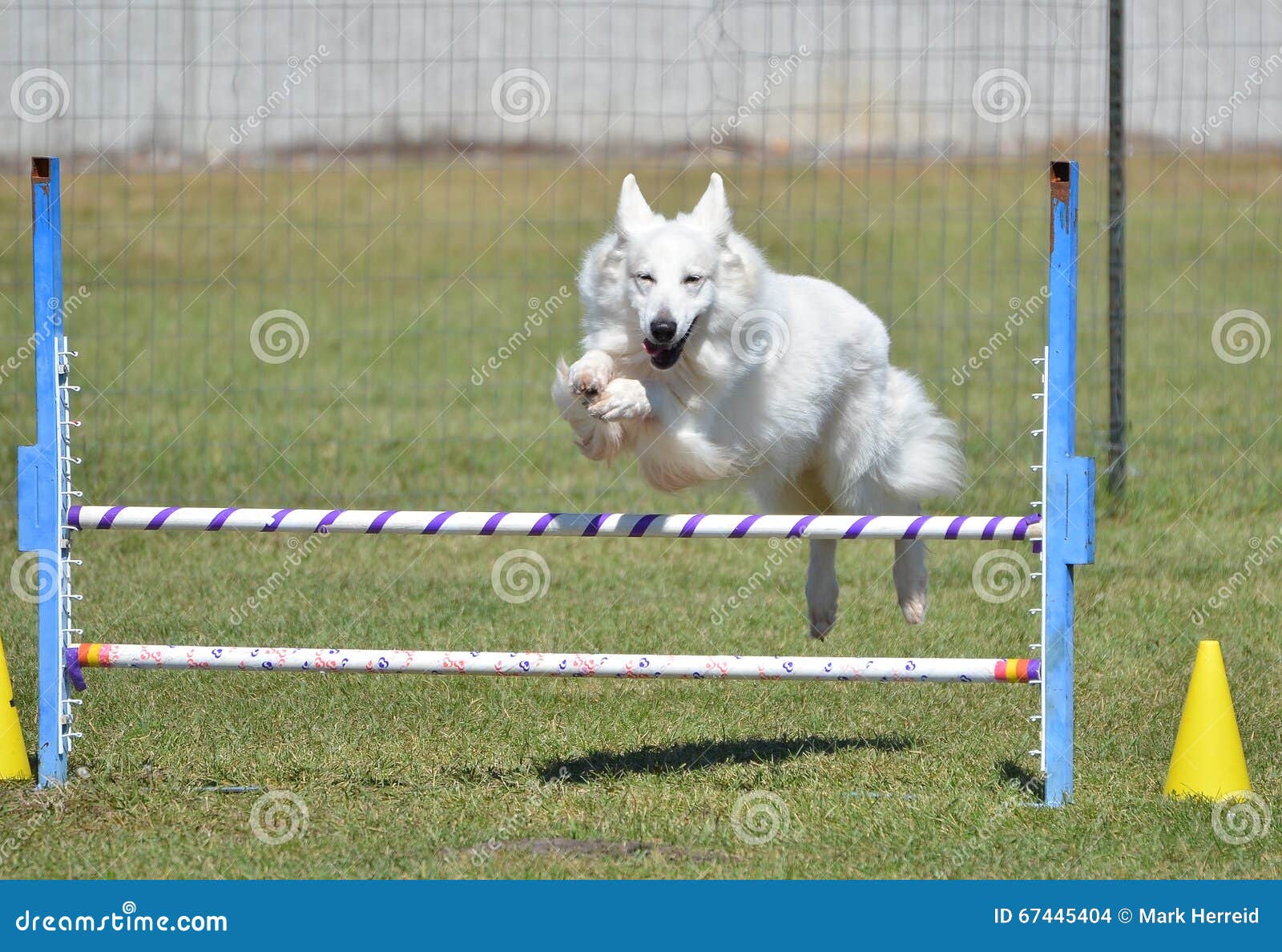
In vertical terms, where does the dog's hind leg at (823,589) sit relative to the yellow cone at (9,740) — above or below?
above

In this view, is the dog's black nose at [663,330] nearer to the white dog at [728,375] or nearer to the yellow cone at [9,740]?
the white dog at [728,375]

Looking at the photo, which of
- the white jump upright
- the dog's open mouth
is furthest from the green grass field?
the dog's open mouth

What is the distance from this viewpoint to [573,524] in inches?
173

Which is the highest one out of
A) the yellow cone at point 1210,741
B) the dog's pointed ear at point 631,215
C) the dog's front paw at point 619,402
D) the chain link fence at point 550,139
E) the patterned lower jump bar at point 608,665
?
the chain link fence at point 550,139

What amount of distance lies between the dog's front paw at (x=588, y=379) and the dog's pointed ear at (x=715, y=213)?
2.27 ft

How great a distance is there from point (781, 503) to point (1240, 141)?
23.9 feet

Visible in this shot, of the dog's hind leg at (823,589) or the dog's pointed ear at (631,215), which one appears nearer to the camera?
the dog's pointed ear at (631,215)

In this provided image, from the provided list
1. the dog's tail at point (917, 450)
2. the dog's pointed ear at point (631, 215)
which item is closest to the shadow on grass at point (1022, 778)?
the dog's tail at point (917, 450)

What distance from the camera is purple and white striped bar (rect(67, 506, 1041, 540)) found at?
4.31 meters

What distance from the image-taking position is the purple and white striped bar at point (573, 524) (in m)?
4.31

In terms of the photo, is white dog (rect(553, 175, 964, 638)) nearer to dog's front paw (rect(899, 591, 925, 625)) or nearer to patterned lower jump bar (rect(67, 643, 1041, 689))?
dog's front paw (rect(899, 591, 925, 625))

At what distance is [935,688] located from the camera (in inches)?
229

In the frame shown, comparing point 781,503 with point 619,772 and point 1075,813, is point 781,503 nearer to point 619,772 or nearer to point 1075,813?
point 619,772

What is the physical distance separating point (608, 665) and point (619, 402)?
2.74ft
